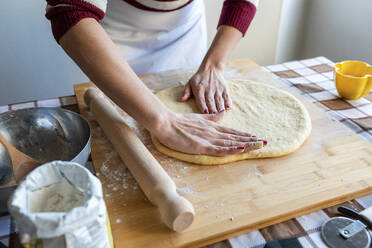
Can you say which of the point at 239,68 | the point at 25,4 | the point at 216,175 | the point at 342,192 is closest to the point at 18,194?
the point at 216,175

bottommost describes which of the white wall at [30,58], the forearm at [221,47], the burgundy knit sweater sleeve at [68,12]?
the white wall at [30,58]

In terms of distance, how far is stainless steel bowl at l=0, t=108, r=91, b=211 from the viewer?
0.89 metres

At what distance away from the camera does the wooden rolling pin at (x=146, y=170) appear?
2.17ft

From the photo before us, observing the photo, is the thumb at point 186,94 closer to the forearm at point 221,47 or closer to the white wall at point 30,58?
the forearm at point 221,47

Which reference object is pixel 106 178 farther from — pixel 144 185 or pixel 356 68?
pixel 356 68

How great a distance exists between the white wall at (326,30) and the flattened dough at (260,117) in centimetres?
129

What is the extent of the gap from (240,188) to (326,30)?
80.3 inches

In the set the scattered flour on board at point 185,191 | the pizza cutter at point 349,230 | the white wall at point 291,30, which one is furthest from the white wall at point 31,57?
the pizza cutter at point 349,230

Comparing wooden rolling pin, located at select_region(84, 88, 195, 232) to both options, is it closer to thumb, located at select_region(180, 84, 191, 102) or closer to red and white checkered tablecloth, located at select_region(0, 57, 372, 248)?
red and white checkered tablecloth, located at select_region(0, 57, 372, 248)

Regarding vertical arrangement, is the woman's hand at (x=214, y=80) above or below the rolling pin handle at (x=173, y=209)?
above

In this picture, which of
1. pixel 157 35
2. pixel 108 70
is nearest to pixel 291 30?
pixel 157 35

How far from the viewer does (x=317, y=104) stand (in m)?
1.22

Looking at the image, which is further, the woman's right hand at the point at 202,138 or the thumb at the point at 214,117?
the thumb at the point at 214,117

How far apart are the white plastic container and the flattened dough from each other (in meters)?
0.42
